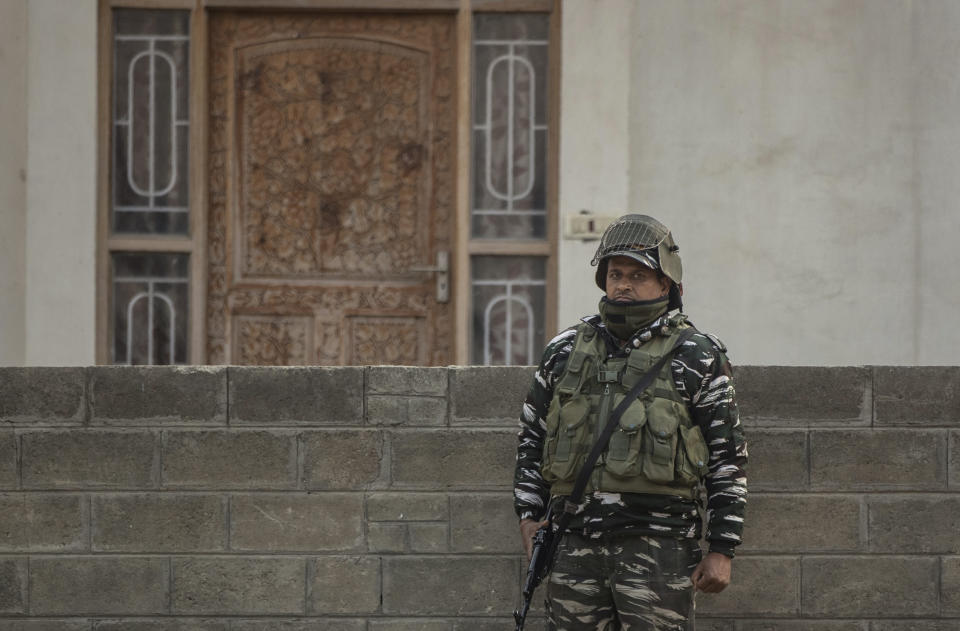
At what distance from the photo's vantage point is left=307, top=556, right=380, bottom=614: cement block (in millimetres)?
4840

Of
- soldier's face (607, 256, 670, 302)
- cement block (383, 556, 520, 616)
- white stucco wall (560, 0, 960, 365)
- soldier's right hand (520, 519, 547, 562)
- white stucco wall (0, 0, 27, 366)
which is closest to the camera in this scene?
soldier's face (607, 256, 670, 302)

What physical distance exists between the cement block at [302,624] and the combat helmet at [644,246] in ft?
5.79

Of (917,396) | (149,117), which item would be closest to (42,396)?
(149,117)

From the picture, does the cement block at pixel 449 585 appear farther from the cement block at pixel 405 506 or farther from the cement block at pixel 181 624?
the cement block at pixel 181 624

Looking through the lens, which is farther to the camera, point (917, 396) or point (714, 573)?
point (917, 396)

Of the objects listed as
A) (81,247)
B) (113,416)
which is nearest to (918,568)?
(113,416)

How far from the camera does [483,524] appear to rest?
→ 4.82 meters

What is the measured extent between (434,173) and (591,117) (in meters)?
0.91

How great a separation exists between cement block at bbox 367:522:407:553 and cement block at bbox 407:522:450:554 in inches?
1.3

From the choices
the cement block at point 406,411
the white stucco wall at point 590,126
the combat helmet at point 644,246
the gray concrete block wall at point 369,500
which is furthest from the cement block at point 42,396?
the white stucco wall at point 590,126

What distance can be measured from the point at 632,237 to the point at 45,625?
105 inches

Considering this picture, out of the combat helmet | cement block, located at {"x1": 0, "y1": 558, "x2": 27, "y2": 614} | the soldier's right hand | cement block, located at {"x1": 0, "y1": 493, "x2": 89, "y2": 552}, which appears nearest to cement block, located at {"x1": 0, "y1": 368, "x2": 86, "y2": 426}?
cement block, located at {"x1": 0, "y1": 493, "x2": 89, "y2": 552}

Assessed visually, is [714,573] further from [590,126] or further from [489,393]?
[590,126]

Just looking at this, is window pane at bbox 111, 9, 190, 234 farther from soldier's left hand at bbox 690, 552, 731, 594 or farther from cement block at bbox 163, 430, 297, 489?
soldier's left hand at bbox 690, 552, 731, 594
